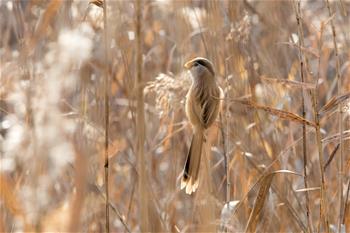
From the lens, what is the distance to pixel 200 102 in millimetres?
1824

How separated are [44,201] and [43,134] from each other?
4.5 inches

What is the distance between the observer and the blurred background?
896mm

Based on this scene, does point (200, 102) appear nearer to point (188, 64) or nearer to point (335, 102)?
point (188, 64)

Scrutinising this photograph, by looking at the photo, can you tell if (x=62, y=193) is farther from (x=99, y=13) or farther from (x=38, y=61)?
(x=38, y=61)

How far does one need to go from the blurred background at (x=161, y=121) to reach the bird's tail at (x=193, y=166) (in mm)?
38

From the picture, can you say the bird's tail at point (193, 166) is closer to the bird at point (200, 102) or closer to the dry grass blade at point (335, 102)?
the bird at point (200, 102)

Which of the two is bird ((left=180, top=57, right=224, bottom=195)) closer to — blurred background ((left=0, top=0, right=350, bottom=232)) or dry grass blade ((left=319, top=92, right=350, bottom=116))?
blurred background ((left=0, top=0, right=350, bottom=232))

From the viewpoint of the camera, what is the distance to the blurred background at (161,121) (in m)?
0.90

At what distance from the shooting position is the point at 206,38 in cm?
186

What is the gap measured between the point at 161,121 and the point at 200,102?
35cm

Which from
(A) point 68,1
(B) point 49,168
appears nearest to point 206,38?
(A) point 68,1

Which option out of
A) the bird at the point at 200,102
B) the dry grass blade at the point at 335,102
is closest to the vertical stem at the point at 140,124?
the dry grass blade at the point at 335,102

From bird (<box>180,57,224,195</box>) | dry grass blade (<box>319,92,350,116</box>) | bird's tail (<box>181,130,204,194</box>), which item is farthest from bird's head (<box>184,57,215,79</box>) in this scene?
Answer: dry grass blade (<box>319,92,350,116</box>)

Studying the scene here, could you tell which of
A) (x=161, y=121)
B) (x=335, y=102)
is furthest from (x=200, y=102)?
(x=335, y=102)
